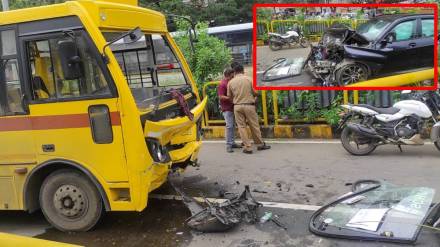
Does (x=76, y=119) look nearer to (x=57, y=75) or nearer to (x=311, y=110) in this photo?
(x=57, y=75)

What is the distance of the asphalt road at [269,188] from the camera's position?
467 centimetres

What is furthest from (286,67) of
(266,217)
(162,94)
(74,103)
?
(74,103)

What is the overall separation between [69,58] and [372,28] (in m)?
3.39

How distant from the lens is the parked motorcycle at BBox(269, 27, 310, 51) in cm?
553

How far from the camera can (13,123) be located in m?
4.95

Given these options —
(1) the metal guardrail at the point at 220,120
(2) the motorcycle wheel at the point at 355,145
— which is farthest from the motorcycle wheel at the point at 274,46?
(1) the metal guardrail at the point at 220,120

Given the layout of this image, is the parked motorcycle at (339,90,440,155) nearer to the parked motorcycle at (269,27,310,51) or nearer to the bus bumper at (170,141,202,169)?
the parked motorcycle at (269,27,310,51)

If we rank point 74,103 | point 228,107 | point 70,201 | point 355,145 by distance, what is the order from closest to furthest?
point 74,103 → point 70,201 → point 355,145 → point 228,107

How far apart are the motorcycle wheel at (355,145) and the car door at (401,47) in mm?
2134

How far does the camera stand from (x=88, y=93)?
4.66 m

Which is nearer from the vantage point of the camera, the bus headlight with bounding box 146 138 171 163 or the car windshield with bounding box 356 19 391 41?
the bus headlight with bounding box 146 138 171 163

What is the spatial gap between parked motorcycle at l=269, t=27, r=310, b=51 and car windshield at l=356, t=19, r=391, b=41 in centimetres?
64

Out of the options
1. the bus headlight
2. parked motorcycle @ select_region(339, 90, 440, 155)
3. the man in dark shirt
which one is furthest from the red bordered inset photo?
the man in dark shirt

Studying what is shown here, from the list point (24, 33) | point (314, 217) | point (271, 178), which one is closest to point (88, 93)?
point (24, 33)
